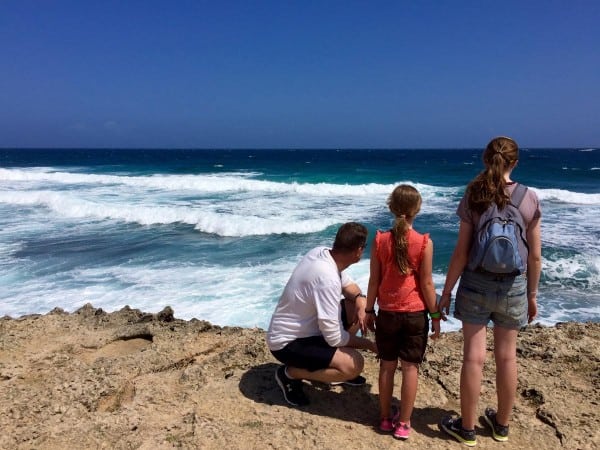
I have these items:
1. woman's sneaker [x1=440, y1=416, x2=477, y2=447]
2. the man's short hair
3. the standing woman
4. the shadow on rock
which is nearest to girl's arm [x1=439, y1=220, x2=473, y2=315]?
the standing woman

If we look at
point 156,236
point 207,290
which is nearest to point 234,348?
point 207,290

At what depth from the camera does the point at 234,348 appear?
414 cm

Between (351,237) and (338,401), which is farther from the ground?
(351,237)

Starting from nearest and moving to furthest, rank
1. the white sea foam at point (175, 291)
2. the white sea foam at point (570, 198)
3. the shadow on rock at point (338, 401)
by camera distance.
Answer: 1. the shadow on rock at point (338, 401)
2. the white sea foam at point (175, 291)
3. the white sea foam at point (570, 198)

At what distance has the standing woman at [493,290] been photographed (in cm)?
252

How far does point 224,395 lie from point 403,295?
1563 mm

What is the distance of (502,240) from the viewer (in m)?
2.47

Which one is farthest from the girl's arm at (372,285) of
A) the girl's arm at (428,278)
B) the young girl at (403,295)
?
the girl's arm at (428,278)

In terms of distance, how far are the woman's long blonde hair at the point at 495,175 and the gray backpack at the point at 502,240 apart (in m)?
0.04

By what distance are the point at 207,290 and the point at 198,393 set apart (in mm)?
4534

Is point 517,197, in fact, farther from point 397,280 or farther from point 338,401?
point 338,401

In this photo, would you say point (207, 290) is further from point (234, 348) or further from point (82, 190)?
point (82, 190)

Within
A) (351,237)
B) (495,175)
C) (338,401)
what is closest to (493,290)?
(495,175)

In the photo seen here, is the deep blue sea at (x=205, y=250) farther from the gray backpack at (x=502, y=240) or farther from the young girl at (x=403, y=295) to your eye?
the gray backpack at (x=502, y=240)
